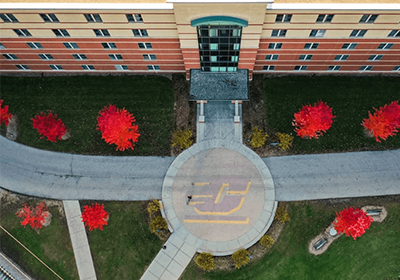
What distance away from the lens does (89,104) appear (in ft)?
130

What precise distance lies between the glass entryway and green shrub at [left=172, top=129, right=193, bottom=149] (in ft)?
28.2

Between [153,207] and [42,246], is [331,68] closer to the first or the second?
[153,207]

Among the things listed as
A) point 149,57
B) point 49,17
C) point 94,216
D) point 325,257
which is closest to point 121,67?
point 149,57

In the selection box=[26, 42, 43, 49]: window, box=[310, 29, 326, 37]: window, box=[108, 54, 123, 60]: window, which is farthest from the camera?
box=[108, 54, 123, 60]: window

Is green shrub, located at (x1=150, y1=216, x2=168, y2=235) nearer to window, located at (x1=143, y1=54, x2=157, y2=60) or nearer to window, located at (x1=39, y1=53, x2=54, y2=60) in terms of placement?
window, located at (x1=143, y1=54, x2=157, y2=60)

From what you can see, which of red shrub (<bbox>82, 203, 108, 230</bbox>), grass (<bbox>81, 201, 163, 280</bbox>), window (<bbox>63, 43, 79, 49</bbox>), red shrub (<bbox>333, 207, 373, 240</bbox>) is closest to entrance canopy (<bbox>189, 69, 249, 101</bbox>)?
window (<bbox>63, 43, 79, 49</bbox>)

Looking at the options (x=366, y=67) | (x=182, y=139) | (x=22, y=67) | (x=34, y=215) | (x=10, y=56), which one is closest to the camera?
(x=34, y=215)

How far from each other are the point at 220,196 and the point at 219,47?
17.9 metres

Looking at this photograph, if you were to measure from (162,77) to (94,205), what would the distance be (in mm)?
19428

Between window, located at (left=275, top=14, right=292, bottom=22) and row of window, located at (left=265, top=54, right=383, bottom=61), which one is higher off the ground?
window, located at (left=275, top=14, right=292, bottom=22)

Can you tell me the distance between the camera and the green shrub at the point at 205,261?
3262 centimetres

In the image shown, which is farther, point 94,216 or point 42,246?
point 42,246

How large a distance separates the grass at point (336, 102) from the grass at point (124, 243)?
20.7 meters

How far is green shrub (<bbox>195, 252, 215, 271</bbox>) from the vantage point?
32625mm
